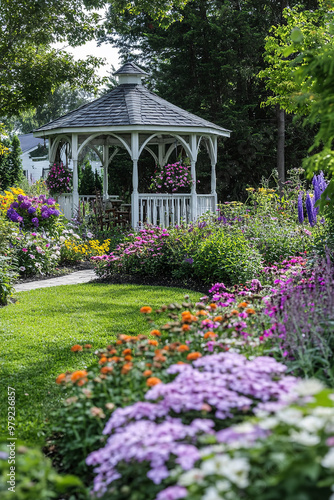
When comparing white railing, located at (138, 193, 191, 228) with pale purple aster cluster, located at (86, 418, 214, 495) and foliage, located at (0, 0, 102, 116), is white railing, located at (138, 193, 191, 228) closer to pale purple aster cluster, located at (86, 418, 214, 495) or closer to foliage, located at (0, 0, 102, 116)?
foliage, located at (0, 0, 102, 116)

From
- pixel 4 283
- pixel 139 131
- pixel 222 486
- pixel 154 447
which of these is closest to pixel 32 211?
pixel 4 283

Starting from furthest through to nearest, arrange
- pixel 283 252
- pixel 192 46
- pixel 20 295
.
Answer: pixel 192 46
pixel 283 252
pixel 20 295

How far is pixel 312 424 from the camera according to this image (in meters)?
A: 1.36

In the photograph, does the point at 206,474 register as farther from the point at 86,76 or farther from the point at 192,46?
the point at 192,46

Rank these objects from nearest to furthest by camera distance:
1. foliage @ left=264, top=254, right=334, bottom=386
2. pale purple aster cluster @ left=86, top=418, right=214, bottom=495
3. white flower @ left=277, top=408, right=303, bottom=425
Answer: white flower @ left=277, top=408, right=303, bottom=425
pale purple aster cluster @ left=86, top=418, right=214, bottom=495
foliage @ left=264, top=254, right=334, bottom=386

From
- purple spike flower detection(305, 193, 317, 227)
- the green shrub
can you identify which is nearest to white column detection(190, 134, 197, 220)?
purple spike flower detection(305, 193, 317, 227)

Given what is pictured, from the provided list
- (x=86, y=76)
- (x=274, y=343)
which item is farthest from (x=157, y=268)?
(x=86, y=76)

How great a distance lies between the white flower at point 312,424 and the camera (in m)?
1.35

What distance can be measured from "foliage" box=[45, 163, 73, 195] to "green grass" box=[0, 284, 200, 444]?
241 inches

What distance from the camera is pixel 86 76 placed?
1570 centimetres

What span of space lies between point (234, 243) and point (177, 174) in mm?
5954

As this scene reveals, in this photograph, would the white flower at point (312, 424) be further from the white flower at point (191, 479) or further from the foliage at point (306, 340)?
the foliage at point (306, 340)

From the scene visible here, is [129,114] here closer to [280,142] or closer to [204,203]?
[204,203]

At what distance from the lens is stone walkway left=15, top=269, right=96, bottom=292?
320 inches
